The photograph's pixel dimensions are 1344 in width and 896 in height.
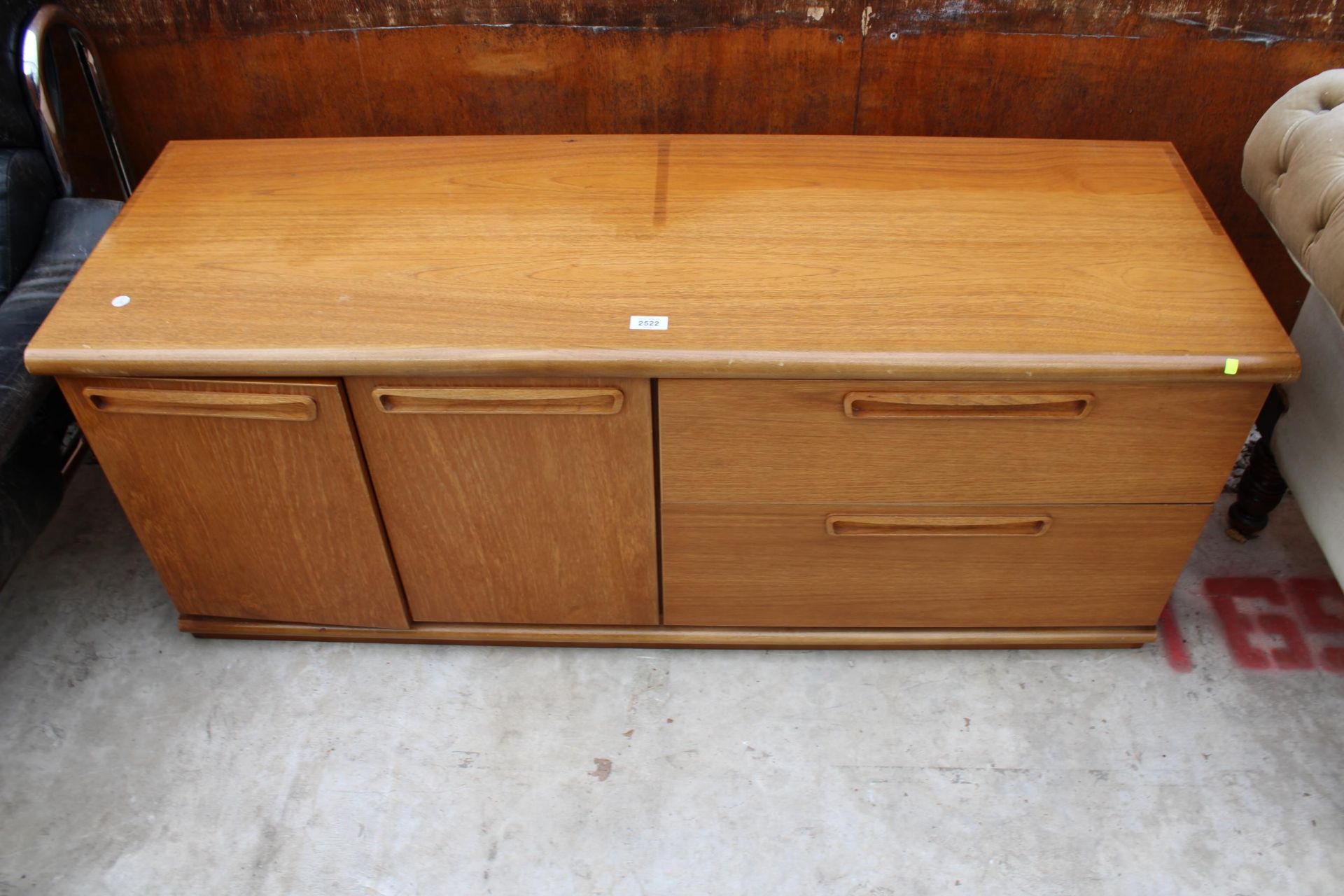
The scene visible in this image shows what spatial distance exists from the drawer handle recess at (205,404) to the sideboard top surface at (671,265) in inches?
1.6

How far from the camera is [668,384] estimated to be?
1.03 metres

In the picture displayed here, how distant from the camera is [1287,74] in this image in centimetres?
135

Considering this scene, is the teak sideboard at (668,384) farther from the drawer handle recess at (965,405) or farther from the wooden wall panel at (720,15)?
the wooden wall panel at (720,15)

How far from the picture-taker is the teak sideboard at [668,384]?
3.35 feet

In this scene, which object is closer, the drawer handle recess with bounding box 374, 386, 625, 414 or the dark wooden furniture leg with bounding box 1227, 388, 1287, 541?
the drawer handle recess with bounding box 374, 386, 625, 414

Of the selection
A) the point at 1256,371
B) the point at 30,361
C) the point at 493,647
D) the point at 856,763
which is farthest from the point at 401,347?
the point at 1256,371

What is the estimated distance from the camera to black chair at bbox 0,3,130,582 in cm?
116

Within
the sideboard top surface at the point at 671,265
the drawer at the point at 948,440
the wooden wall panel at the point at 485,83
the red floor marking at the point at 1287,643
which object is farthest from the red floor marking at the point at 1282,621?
the wooden wall panel at the point at 485,83

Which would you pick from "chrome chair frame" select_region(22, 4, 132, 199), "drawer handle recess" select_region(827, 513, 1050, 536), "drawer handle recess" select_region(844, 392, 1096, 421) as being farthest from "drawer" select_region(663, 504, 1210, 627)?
"chrome chair frame" select_region(22, 4, 132, 199)

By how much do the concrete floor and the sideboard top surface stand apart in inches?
19.4

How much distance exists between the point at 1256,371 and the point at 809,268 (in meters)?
0.46

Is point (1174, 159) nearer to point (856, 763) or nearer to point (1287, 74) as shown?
point (1287, 74)

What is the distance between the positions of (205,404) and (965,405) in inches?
31.9

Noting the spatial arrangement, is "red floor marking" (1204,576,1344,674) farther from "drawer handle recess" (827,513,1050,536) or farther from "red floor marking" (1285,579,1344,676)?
"drawer handle recess" (827,513,1050,536)
